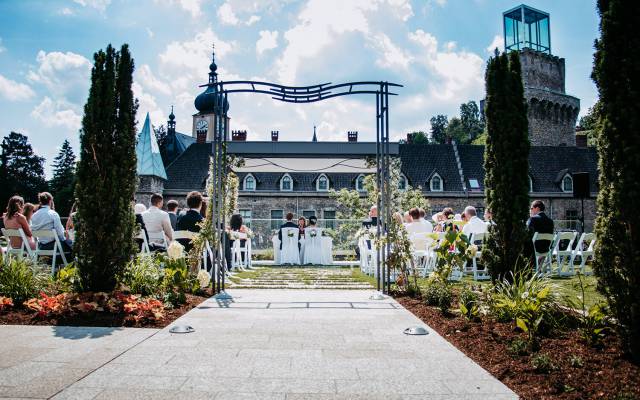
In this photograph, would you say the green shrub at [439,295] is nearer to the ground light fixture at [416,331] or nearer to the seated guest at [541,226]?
the ground light fixture at [416,331]

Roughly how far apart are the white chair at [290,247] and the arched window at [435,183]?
2032 cm

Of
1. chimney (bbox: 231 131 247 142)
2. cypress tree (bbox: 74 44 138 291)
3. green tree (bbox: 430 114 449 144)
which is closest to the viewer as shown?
cypress tree (bbox: 74 44 138 291)

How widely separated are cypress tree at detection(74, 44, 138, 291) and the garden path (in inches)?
46.3

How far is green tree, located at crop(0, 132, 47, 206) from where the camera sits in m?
47.7

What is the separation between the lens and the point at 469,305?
17.0ft

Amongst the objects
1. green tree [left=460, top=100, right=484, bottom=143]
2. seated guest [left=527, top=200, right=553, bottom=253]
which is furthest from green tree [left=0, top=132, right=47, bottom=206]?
green tree [left=460, top=100, right=484, bottom=143]

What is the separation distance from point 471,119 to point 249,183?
55.5m

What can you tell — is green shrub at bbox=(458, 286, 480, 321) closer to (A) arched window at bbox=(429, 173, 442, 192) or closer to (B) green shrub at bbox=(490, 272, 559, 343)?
(B) green shrub at bbox=(490, 272, 559, 343)

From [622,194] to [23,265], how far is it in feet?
19.5

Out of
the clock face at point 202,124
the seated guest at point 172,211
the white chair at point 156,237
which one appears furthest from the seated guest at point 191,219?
the clock face at point 202,124

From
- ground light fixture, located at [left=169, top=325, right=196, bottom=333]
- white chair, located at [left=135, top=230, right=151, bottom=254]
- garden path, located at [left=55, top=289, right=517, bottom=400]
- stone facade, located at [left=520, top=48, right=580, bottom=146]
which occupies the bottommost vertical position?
garden path, located at [left=55, top=289, right=517, bottom=400]

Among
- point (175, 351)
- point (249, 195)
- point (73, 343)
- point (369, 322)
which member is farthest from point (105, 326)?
point (249, 195)

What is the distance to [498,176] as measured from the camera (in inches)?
231

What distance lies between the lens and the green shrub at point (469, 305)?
491 centimetres
